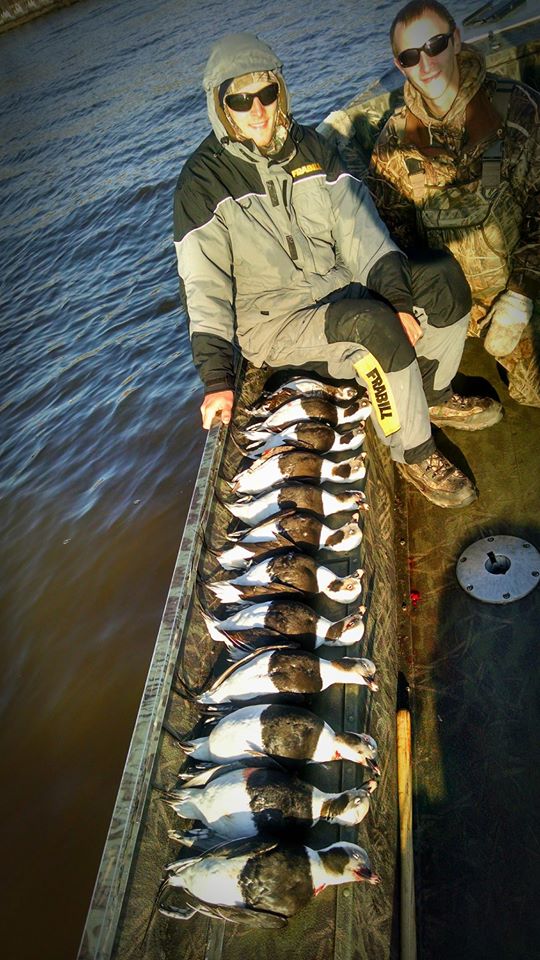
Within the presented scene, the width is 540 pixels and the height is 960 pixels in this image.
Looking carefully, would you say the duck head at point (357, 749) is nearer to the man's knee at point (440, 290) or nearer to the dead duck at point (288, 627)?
the dead duck at point (288, 627)

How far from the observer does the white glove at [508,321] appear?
3.74m

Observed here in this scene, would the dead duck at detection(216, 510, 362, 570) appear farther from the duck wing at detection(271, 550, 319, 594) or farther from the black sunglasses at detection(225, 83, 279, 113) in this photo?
the black sunglasses at detection(225, 83, 279, 113)

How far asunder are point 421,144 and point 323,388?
155cm

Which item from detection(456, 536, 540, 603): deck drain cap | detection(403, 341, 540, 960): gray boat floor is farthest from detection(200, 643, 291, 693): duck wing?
detection(456, 536, 540, 603): deck drain cap

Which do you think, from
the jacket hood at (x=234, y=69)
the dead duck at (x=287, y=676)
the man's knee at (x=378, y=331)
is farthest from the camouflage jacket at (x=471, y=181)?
the dead duck at (x=287, y=676)

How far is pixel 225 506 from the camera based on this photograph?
11.9 feet

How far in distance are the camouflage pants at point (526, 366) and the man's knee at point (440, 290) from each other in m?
0.49

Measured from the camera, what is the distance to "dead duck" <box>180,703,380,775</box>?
8.07ft

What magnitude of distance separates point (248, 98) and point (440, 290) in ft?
4.51

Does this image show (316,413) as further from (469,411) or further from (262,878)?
(262,878)

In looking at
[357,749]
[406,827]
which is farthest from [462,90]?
[406,827]

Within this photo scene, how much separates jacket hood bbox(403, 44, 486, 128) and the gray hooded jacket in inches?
24.9

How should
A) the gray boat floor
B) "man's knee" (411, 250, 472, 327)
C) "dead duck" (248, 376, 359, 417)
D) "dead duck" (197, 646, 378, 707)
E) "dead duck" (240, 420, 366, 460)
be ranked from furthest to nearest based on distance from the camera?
1. "dead duck" (248, 376, 359, 417)
2. "dead duck" (240, 420, 366, 460)
3. "man's knee" (411, 250, 472, 327)
4. "dead duck" (197, 646, 378, 707)
5. the gray boat floor

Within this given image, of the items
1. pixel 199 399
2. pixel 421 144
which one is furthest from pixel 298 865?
pixel 199 399
